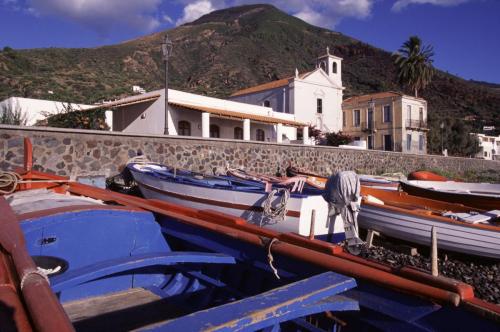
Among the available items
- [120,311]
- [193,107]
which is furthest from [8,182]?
[193,107]

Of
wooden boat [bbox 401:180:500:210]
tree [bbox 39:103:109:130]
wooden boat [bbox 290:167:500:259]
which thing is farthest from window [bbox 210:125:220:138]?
wooden boat [bbox 290:167:500:259]

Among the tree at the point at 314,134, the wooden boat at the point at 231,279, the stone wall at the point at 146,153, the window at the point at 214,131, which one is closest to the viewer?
the wooden boat at the point at 231,279

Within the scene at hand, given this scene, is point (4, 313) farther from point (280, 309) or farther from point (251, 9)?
point (251, 9)

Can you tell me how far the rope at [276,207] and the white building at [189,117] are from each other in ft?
41.0

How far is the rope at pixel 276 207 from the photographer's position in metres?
6.62

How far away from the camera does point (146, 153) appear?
11.8 metres

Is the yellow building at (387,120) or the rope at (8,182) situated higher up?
the yellow building at (387,120)

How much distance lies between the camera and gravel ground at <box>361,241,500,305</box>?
643 centimetres

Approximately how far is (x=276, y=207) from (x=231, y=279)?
343cm

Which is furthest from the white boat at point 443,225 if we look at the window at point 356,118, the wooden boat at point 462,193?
the window at point 356,118

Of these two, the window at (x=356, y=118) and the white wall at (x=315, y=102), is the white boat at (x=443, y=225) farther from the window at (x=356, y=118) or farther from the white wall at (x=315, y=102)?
the window at (x=356, y=118)

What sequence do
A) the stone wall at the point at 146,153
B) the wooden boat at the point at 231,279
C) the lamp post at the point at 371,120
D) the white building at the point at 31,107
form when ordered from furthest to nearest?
the lamp post at the point at 371,120
the white building at the point at 31,107
the stone wall at the point at 146,153
the wooden boat at the point at 231,279

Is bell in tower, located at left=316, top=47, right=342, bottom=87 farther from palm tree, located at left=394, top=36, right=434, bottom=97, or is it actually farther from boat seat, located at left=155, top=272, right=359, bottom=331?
boat seat, located at left=155, top=272, right=359, bottom=331

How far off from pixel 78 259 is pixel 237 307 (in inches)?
88.8
